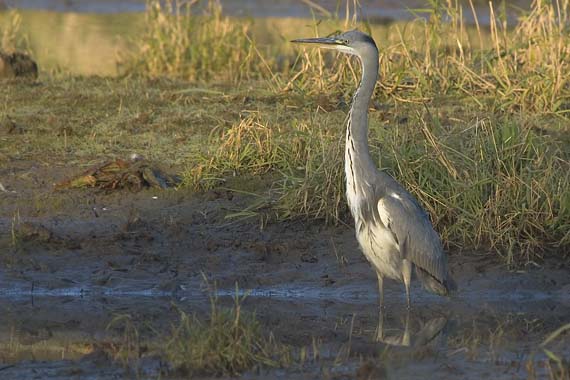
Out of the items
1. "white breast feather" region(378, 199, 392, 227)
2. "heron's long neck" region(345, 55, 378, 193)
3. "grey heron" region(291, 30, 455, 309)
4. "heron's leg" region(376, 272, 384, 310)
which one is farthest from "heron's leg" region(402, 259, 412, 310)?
"heron's long neck" region(345, 55, 378, 193)

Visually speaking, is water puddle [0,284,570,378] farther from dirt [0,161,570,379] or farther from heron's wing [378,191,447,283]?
heron's wing [378,191,447,283]

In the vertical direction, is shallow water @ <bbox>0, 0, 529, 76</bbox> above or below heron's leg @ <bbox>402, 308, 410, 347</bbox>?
above

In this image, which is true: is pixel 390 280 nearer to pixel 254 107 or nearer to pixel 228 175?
pixel 228 175

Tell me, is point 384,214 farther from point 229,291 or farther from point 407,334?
point 229,291

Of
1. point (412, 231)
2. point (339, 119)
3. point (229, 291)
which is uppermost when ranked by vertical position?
point (412, 231)

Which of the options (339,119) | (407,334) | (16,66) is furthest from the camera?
(16,66)

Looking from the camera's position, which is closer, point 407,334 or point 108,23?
point 407,334

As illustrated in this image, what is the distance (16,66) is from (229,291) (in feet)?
17.4

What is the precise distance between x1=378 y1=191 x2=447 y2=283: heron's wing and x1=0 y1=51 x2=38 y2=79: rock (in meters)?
6.01

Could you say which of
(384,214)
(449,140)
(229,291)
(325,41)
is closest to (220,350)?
(384,214)

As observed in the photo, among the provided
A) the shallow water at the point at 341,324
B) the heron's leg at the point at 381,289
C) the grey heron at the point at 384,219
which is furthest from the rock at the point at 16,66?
the heron's leg at the point at 381,289

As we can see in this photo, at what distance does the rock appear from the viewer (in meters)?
11.5

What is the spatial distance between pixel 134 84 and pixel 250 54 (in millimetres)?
1192

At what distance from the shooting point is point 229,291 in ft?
23.3
